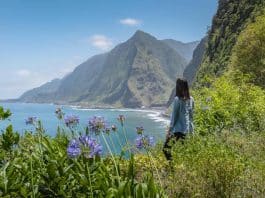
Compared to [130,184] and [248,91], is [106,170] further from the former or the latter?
[248,91]

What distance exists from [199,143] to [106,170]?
2.65 m

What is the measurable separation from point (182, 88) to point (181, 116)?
671 mm

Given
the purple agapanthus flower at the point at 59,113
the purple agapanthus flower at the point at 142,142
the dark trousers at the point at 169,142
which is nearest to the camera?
the purple agapanthus flower at the point at 142,142

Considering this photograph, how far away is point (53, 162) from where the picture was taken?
611 cm

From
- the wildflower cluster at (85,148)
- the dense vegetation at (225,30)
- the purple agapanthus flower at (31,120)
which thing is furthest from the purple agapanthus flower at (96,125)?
the dense vegetation at (225,30)

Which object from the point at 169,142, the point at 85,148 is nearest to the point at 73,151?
the point at 85,148

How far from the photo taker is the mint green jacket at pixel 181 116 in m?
9.99

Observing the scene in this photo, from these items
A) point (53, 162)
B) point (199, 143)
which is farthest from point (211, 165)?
point (53, 162)

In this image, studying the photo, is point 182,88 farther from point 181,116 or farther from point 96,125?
point 96,125

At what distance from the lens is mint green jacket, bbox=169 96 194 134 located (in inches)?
393

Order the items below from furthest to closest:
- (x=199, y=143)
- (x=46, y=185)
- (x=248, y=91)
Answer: (x=248, y=91) < (x=199, y=143) < (x=46, y=185)

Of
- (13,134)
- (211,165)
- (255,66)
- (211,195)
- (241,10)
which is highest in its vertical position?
(241,10)

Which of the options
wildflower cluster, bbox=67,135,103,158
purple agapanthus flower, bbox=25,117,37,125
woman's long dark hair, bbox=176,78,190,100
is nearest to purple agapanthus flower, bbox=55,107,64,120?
purple agapanthus flower, bbox=25,117,37,125

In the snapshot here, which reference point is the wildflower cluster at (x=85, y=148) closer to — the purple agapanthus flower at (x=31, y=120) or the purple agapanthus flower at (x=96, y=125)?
the purple agapanthus flower at (x=96, y=125)
